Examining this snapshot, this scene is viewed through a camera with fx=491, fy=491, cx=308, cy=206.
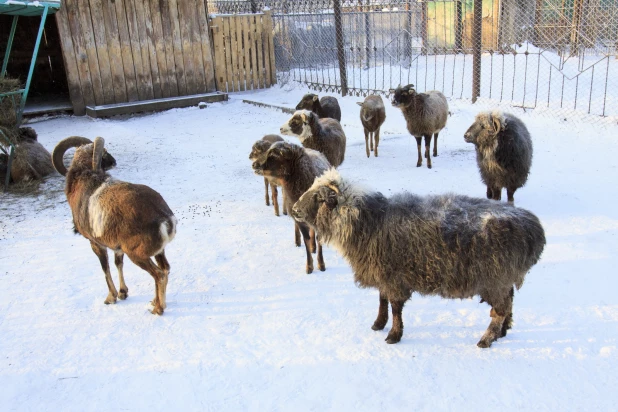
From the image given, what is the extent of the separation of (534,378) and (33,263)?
16.3 feet

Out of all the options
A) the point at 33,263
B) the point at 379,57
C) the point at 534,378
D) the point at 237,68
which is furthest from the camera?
the point at 379,57

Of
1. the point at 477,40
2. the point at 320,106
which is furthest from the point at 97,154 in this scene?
the point at 477,40

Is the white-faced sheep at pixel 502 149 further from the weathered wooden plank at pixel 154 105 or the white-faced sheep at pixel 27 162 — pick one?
the weathered wooden plank at pixel 154 105

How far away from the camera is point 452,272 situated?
133 inches

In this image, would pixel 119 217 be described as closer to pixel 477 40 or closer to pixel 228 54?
pixel 477 40

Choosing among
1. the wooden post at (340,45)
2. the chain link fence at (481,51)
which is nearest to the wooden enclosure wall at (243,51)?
the chain link fence at (481,51)

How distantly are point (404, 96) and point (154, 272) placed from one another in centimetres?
542

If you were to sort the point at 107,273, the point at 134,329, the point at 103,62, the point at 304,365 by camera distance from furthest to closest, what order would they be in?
the point at 103,62, the point at 107,273, the point at 134,329, the point at 304,365

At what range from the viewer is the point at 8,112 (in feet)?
23.7

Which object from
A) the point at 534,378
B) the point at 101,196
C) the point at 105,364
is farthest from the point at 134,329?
the point at 534,378

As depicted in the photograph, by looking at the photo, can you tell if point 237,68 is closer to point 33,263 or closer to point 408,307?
point 33,263

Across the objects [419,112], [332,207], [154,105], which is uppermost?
[332,207]

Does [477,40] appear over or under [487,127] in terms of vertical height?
over

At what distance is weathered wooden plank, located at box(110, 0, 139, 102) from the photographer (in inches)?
507
